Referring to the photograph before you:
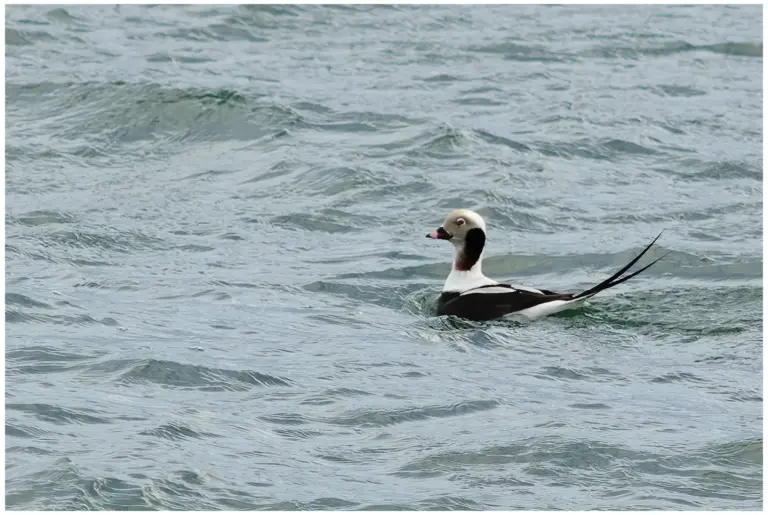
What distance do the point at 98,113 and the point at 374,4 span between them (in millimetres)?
6099

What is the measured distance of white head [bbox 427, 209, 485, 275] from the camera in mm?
12461

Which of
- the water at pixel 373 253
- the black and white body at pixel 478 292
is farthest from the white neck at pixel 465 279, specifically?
the water at pixel 373 253

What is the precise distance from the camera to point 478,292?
1211 centimetres

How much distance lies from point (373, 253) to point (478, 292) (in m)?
1.98

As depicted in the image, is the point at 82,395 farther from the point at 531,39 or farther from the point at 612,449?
the point at 531,39

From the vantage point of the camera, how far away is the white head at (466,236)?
12.5 metres

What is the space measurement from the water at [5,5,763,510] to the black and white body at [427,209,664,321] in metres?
0.23

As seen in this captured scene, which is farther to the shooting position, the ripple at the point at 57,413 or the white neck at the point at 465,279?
the white neck at the point at 465,279

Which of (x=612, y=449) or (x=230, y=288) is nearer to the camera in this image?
(x=612, y=449)

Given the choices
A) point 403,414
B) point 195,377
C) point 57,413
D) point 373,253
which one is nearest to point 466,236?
point 373,253

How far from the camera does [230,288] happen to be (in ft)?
41.1

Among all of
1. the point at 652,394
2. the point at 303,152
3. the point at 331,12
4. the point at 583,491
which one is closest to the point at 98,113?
the point at 303,152

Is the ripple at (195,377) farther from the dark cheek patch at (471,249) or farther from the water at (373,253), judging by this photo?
the dark cheek patch at (471,249)

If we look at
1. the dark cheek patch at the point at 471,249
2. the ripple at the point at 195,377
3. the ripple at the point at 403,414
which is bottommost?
the ripple at the point at 195,377
